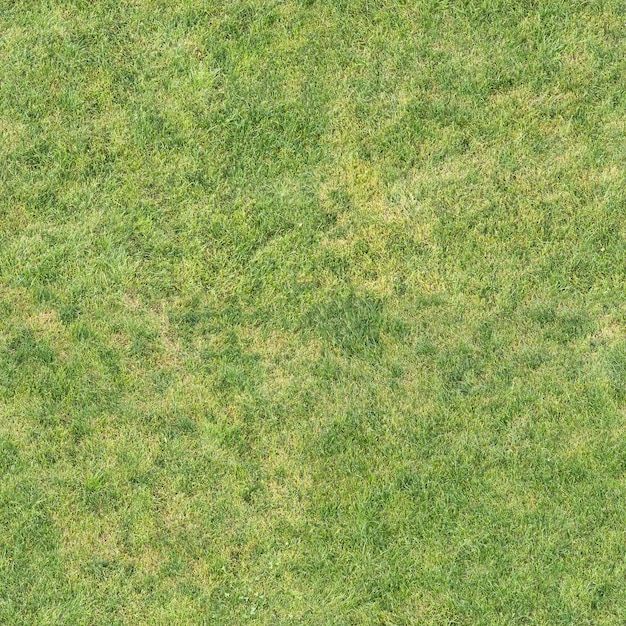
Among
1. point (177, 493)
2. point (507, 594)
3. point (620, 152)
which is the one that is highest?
point (620, 152)

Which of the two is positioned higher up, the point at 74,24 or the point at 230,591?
the point at 74,24

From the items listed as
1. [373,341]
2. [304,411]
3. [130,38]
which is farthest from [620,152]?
[130,38]

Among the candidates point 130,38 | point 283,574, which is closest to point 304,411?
point 283,574

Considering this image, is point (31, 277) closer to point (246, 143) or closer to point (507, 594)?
point (246, 143)

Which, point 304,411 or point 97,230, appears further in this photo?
point 97,230

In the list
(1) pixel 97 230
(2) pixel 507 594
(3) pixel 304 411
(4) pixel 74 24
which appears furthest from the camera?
(4) pixel 74 24

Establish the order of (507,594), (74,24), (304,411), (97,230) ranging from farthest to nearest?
(74,24) < (97,230) < (304,411) < (507,594)

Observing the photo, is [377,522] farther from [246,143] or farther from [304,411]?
[246,143]
